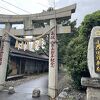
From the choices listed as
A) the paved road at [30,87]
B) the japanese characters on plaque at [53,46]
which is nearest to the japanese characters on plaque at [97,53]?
the japanese characters on plaque at [53,46]

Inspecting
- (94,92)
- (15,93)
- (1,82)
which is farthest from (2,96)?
(94,92)

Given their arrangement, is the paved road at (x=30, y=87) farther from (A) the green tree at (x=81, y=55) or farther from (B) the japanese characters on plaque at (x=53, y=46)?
(A) the green tree at (x=81, y=55)

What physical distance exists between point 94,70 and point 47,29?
6.41 metres

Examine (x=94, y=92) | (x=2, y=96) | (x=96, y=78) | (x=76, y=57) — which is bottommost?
(x=2, y=96)

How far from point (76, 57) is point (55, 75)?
2.06m

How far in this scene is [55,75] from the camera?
12.5m

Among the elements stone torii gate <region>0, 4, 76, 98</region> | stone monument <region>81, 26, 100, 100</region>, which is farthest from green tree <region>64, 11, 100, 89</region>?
stone monument <region>81, 26, 100, 100</region>

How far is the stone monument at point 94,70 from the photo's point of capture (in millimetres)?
7551

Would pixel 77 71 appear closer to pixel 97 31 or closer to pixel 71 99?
pixel 71 99

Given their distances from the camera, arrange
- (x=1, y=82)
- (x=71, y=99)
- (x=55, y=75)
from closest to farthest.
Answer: (x=71, y=99) < (x=55, y=75) < (x=1, y=82)

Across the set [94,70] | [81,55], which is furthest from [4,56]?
[94,70]

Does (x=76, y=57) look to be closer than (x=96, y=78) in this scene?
No

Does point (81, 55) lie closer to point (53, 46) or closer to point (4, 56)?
point (53, 46)

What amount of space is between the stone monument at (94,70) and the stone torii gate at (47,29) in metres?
4.85
